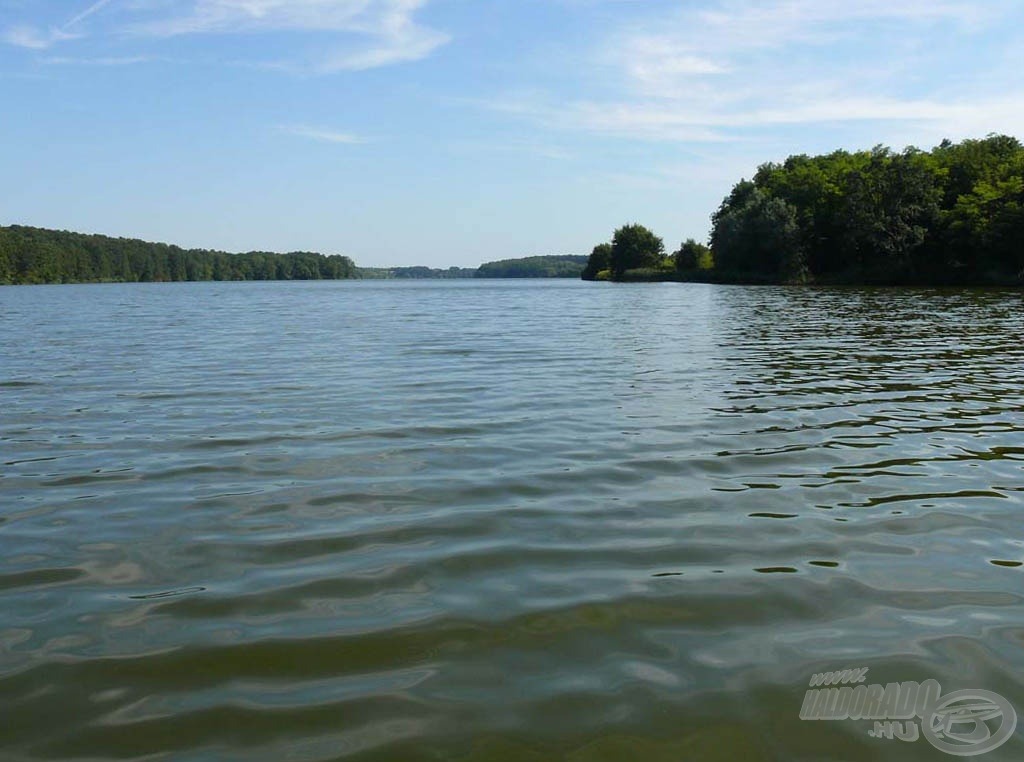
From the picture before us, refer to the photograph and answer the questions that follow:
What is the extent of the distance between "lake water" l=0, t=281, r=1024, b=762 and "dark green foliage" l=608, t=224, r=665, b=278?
146333 millimetres

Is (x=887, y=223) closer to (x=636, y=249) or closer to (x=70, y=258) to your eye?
(x=636, y=249)

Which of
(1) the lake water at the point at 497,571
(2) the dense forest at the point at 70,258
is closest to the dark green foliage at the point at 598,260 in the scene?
(2) the dense forest at the point at 70,258

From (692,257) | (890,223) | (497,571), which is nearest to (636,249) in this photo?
(692,257)

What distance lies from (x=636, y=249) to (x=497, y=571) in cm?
15597

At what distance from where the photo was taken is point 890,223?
276ft

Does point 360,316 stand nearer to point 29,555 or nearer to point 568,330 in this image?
point 568,330

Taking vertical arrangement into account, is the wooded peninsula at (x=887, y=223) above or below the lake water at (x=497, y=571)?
above

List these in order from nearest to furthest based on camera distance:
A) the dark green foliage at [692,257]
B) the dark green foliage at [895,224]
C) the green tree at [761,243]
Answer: the dark green foliage at [895,224]
the green tree at [761,243]
the dark green foliage at [692,257]

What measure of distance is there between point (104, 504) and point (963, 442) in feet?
29.9

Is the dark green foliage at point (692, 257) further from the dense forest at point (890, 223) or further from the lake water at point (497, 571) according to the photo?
the lake water at point (497, 571)

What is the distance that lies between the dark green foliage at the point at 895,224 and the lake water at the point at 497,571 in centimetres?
7548

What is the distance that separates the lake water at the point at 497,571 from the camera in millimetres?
3588

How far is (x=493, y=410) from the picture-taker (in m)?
11.7

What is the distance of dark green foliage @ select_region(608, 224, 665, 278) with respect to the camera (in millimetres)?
156375
